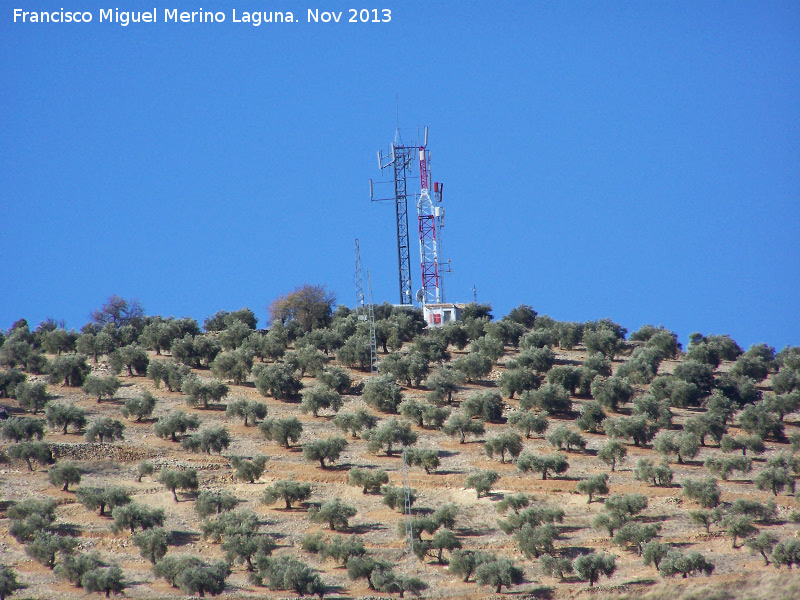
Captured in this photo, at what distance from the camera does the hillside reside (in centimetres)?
3197

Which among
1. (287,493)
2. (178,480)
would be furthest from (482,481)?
(178,480)

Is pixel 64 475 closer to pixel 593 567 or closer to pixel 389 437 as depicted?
pixel 389 437

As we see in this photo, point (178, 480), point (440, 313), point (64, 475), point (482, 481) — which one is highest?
point (440, 313)

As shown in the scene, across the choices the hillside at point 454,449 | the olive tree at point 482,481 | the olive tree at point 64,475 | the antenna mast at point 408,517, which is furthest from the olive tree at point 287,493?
the olive tree at point 64,475

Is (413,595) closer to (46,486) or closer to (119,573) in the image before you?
(119,573)

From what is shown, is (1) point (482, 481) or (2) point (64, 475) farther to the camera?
(1) point (482, 481)

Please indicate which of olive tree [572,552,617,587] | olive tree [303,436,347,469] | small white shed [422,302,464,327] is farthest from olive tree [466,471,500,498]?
→ small white shed [422,302,464,327]

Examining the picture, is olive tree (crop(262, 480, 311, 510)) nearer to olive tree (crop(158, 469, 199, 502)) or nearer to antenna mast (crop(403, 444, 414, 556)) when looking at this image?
olive tree (crop(158, 469, 199, 502))

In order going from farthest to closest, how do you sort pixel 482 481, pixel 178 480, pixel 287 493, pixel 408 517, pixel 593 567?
pixel 482 481 → pixel 178 480 → pixel 287 493 → pixel 408 517 → pixel 593 567

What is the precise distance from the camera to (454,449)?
1783 inches

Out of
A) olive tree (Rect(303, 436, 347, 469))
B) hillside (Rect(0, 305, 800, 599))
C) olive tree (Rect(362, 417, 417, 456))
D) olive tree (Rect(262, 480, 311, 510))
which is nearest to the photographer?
hillside (Rect(0, 305, 800, 599))

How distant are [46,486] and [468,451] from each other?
741 inches

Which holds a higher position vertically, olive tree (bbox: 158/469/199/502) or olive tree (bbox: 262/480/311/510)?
olive tree (bbox: 158/469/199/502)

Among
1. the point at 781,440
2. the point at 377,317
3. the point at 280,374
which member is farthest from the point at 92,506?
the point at 377,317
